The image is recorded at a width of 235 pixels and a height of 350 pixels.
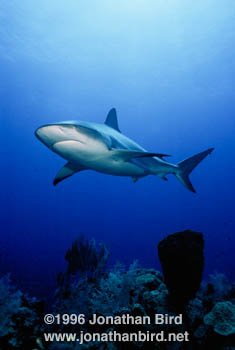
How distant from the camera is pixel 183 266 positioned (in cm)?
510

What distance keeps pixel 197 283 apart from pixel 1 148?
49.3 meters

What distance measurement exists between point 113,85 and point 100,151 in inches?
1321

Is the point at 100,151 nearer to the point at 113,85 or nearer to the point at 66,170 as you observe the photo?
the point at 66,170

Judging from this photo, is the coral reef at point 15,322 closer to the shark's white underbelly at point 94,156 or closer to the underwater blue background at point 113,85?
the shark's white underbelly at point 94,156

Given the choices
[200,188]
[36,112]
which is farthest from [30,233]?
[200,188]

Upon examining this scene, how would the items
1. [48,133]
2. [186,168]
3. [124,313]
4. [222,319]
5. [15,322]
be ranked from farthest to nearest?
[186,168] → [15,322] → [124,313] → [222,319] → [48,133]

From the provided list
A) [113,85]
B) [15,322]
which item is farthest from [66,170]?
[113,85]

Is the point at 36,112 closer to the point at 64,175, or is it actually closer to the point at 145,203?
the point at 64,175

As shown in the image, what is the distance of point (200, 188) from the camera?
221 feet

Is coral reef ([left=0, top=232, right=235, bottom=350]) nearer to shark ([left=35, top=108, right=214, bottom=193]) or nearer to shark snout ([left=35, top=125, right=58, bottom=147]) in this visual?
shark ([left=35, top=108, right=214, bottom=193])

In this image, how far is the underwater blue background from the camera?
22.6m

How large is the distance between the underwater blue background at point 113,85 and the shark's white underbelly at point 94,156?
6.66m

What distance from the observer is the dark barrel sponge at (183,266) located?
16.7ft

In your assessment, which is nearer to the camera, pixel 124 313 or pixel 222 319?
pixel 222 319
